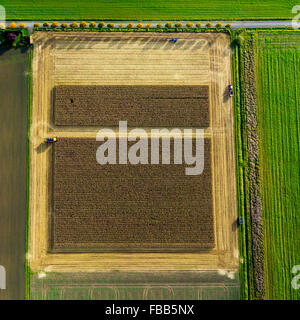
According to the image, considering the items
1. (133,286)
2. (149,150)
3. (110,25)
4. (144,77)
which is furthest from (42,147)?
(133,286)

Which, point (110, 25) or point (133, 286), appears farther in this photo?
point (110, 25)

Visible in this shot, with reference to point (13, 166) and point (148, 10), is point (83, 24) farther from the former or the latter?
point (13, 166)

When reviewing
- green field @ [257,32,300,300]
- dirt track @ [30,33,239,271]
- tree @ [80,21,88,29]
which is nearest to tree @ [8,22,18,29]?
dirt track @ [30,33,239,271]

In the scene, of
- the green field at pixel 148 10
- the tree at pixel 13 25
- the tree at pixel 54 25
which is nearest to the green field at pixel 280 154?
the green field at pixel 148 10

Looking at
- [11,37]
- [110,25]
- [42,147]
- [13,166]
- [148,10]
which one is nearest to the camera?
[13,166]

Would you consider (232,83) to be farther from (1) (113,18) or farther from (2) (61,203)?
(2) (61,203)

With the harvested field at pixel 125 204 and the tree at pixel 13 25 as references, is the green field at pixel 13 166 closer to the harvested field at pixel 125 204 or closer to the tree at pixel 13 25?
the tree at pixel 13 25

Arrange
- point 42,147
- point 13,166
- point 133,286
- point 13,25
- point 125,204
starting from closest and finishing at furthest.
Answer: point 133,286
point 125,204
point 13,166
point 42,147
point 13,25

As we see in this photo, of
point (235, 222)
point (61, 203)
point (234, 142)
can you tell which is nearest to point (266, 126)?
point (234, 142)
